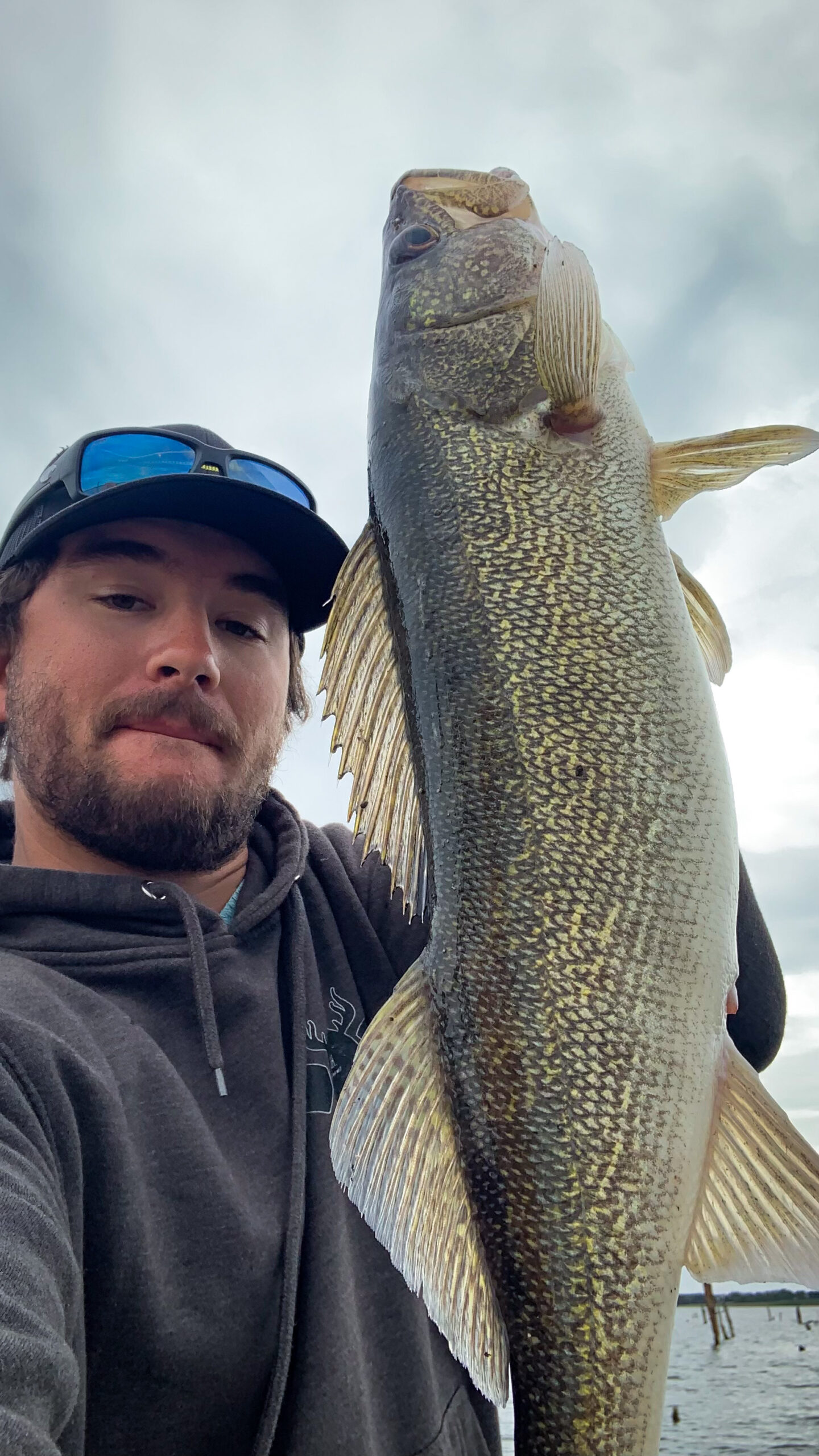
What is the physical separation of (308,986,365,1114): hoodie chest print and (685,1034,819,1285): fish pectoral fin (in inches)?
32.6

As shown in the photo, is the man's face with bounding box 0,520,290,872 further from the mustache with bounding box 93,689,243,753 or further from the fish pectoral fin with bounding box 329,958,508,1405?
the fish pectoral fin with bounding box 329,958,508,1405

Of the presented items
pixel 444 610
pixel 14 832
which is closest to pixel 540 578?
pixel 444 610

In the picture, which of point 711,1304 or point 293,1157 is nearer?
point 293,1157

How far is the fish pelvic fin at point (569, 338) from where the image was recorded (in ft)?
6.65

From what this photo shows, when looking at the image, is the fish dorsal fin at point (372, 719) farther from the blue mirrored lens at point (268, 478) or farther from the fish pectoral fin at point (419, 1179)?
the blue mirrored lens at point (268, 478)

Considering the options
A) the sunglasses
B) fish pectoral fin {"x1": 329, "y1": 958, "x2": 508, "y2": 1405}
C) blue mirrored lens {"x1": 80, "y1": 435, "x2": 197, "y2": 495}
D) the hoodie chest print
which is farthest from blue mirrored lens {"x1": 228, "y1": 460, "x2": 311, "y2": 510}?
fish pectoral fin {"x1": 329, "y1": 958, "x2": 508, "y2": 1405}

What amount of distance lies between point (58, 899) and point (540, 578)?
1.36 metres

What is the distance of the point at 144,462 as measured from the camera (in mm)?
2611

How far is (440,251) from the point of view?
244 cm

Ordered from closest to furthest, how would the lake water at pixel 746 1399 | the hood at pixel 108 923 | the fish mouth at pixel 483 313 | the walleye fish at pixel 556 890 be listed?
the walleye fish at pixel 556 890 → the hood at pixel 108 923 → the fish mouth at pixel 483 313 → the lake water at pixel 746 1399

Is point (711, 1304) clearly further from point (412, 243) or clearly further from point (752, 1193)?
point (412, 243)

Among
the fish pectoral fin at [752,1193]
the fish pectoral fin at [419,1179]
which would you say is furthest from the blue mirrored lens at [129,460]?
the fish pectoral fin at [752,1193]

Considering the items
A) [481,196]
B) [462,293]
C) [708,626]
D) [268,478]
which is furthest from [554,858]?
[481,196]

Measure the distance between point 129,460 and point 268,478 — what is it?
0.43m
